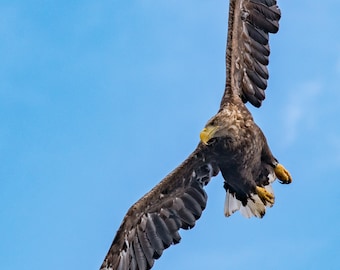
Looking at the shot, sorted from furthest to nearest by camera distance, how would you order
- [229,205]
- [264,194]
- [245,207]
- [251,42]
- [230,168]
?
[251,42] → [229,205] → [245,207] → [264,194] → [230,168]

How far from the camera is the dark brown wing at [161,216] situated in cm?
1945

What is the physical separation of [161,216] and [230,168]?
1.76 m

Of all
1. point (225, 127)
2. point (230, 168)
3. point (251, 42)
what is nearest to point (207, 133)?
point (225, 127)

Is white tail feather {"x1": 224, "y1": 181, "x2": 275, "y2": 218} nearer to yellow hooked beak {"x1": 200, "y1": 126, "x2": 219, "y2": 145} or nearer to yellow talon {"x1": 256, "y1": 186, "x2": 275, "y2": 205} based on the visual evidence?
yellow talon {"x1": 256, "y1": 186, "x2": 275, "y2": 205}

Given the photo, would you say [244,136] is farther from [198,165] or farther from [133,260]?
[133,260]

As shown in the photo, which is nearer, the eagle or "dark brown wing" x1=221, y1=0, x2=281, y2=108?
the eagle

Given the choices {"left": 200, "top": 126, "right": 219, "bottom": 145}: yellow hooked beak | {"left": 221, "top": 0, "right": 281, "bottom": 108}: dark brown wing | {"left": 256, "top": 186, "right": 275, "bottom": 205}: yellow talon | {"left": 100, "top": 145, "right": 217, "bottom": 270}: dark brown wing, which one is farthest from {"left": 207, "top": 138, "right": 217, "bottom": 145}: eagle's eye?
{"left": 221, "top": 0, "right": 281, "bottom": 108}: dark brown wing

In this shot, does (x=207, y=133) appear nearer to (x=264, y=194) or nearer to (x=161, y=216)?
(x=264, y=194)

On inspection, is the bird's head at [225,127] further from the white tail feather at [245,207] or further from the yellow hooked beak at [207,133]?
the white tail feather at [245,207]

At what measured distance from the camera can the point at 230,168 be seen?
1855 cm

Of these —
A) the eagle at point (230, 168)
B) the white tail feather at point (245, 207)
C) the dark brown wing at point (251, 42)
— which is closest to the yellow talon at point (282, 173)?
the eagle at point (230, 168)

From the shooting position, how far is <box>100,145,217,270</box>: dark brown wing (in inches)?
766

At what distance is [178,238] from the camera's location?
1959 centimetres

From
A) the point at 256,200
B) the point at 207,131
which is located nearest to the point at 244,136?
the point at 207,131
